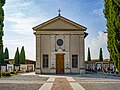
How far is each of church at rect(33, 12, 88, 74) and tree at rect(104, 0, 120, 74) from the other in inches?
1036

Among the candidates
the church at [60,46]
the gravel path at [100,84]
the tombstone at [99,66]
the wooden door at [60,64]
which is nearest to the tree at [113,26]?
the gravel path at [100,84]

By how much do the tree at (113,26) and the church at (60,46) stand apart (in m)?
26.3

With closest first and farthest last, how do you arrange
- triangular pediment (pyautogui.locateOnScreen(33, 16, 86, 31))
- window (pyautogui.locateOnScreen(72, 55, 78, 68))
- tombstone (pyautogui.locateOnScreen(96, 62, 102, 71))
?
window (pyautogui.locateOnScreen(72, 55, 78, 68)), triangular pediment (pyautogui.locateOnScreen(33, 16, 86, 31)), tombstone (pyautogui.locateOnScreen(96, 62, 102, 71))

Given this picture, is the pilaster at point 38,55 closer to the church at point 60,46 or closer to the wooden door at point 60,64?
the church at point 60,46

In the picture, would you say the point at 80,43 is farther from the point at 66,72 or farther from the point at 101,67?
the point at 101,67

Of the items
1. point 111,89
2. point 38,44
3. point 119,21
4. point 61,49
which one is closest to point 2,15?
point 38,44

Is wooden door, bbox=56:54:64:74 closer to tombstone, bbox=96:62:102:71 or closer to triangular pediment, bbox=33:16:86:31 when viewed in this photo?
triangular pediment, bbox=33:16:86:31

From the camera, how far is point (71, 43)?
37.1 metres

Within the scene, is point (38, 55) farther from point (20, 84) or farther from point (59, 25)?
point (20, 84)

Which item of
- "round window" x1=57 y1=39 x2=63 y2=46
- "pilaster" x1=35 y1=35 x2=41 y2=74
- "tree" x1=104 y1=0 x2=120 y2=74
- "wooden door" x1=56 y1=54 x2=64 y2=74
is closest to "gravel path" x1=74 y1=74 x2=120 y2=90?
"tree" x1=104 y1=0 x2=120 y2=74

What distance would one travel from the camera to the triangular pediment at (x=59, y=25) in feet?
121

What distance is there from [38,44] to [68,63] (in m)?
4.83

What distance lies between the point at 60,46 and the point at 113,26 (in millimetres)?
27303

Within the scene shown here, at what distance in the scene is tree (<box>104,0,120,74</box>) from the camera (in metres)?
9.53
